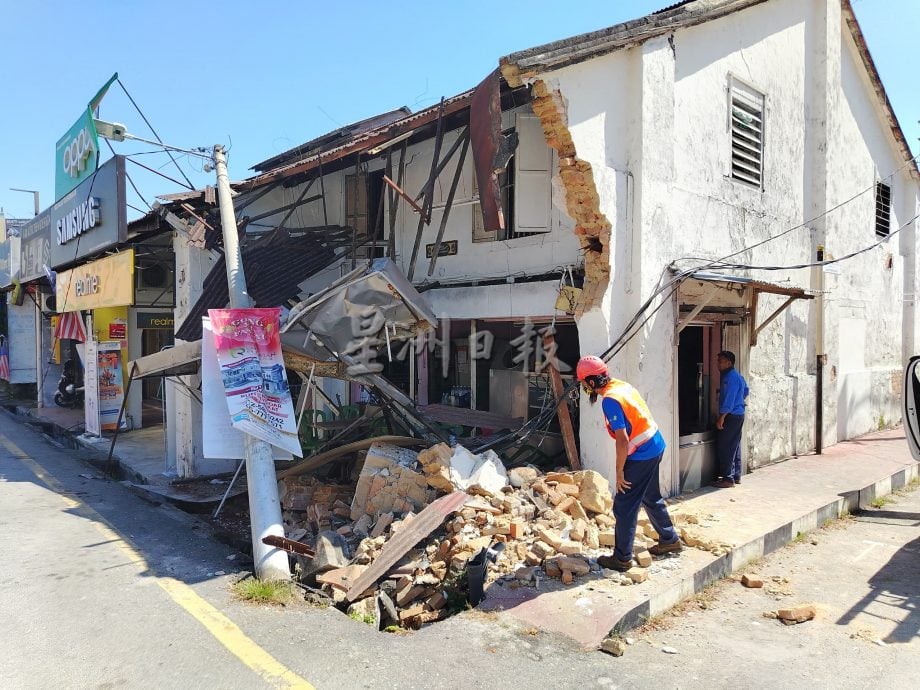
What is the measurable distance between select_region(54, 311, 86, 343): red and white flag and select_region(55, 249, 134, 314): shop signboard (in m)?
0.31

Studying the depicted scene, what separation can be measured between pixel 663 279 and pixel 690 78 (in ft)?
8.66

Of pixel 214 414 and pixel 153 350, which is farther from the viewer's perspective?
pixel 153 350

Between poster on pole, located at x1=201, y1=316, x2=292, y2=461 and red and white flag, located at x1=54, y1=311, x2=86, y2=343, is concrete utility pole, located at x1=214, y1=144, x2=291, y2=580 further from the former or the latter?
red and white flag, located at x1=54, y1=311, x2=86, y2=343

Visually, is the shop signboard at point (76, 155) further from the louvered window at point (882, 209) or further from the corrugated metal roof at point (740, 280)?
the louvered window at point (882, 209)

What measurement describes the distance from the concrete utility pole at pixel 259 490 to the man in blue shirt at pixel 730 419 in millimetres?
5520

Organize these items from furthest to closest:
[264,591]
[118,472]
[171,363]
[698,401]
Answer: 1. [118,472]
2. [698,401]
3. [171,363]
4. [264,591]

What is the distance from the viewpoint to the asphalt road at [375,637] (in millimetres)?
3881

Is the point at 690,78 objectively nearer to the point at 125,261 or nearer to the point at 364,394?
the point at 364,394

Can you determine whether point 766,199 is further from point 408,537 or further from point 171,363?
point 171,363

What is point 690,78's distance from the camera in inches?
305

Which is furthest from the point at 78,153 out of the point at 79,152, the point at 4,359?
the point at 4,359

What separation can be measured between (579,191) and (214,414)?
4.43 metres

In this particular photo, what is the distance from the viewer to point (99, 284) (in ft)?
39.5

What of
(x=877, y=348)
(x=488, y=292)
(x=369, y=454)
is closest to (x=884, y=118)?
(x=877, y=348)
